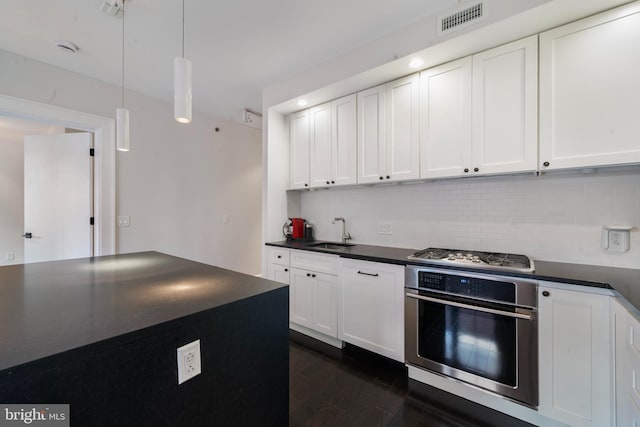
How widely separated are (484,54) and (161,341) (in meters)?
2.50

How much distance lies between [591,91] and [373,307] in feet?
6.43

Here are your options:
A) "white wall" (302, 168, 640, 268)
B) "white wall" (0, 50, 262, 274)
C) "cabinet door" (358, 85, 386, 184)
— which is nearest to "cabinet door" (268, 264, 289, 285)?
"white wall" (302, 168, 640, 268)

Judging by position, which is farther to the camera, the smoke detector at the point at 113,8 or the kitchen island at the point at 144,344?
the smoke detector at the point at 113,8

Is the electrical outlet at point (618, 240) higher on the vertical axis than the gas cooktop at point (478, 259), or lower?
higher

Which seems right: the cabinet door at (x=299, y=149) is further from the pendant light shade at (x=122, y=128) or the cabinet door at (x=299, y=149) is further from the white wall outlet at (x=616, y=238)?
the white wall outlet at (x=616, y=238)

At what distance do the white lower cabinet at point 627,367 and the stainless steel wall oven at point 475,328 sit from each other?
310 mm

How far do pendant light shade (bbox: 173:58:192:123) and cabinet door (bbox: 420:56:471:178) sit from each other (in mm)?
1708

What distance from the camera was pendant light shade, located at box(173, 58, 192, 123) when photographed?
1346 mm

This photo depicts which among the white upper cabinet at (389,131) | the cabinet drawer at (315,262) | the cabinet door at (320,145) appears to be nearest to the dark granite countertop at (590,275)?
the cabinet drawer at (315,262)

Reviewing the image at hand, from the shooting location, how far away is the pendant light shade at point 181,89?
135 cm

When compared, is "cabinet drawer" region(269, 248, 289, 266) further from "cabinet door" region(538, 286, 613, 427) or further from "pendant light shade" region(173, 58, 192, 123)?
"cabinet door" region(538, 286, 613, 427)

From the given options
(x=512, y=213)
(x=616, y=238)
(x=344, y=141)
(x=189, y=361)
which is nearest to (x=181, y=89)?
(x=189, y=361)

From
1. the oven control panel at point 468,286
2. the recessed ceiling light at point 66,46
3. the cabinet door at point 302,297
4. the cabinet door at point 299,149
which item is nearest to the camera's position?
the oven control panel at point 468,286

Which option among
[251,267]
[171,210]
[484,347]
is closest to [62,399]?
[484,347]
